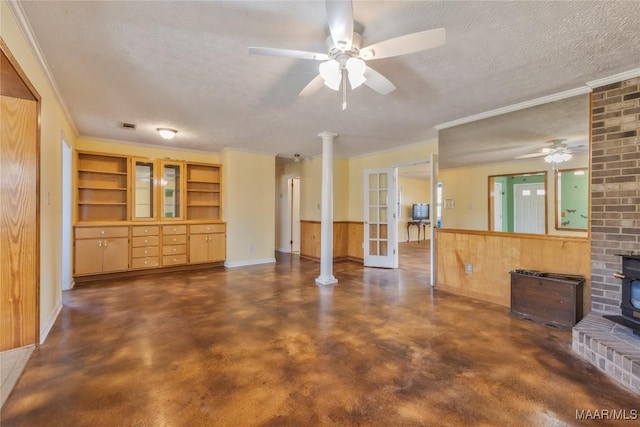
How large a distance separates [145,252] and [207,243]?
102cm

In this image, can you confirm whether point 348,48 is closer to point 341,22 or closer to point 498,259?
point 341,22

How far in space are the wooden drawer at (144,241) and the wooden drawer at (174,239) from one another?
0.39 feet

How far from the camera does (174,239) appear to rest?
207 inches

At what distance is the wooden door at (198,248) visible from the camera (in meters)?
5.40

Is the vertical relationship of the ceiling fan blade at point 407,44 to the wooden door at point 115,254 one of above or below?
above

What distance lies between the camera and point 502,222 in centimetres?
358

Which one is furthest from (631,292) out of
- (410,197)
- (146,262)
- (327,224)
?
(410,197)

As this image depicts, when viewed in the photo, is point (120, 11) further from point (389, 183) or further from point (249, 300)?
point (389, 183)

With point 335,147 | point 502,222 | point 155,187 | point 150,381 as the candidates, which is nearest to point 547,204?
point 502,222

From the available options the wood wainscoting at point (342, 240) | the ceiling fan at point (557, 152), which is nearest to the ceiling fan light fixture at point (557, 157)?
the ceiling fan at point (557, 152)

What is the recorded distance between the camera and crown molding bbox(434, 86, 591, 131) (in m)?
2.89

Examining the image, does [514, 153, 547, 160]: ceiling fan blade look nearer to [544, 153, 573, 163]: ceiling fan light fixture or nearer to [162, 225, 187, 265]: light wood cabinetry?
[544, 153, 573, 163]: ceiling fan light fixture

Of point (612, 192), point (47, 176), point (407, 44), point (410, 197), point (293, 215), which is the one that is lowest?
point (293, 215)

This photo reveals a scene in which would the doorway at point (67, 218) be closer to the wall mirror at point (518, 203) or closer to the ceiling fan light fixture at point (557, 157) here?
the wall mirror at point (518, 203)
